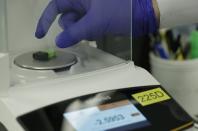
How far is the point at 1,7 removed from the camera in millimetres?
719

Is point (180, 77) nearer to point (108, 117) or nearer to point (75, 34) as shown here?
point (75, 34)

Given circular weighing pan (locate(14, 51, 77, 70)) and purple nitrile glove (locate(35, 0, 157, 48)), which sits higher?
purple nitrile glove (locate(35, 0, 157, 48))

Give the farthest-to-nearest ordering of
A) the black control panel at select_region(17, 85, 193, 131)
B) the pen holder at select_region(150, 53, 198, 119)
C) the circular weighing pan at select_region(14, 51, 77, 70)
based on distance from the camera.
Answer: the pen holder at select_region(150, 53, 198, 119) < the circular weighing pan at select_region(14, 51, 77, 70) < the black control panel at select_region(17, 85, 193, 131)

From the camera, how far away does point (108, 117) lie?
69 centimetres

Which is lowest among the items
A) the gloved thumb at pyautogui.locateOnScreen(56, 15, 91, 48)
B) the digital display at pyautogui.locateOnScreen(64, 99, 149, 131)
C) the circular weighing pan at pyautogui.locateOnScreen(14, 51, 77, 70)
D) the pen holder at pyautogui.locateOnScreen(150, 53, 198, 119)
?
the pen holder at pyautogui.locateOnScreen(150, 53, 198, 119)

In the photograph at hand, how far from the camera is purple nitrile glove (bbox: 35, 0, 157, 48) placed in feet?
2.93

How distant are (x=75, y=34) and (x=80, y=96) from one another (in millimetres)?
220

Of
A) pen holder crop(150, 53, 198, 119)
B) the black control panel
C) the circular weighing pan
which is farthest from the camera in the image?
pen holder crop(150, 53, 198, 119)

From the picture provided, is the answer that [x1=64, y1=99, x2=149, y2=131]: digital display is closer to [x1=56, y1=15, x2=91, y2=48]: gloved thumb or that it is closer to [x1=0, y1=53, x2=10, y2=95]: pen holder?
[x1=0, y1=53, x2=10, y2=95]: pen holder

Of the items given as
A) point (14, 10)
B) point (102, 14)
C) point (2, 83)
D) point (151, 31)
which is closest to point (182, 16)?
point (151, 31)

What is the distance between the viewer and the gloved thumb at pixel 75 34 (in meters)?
0.89

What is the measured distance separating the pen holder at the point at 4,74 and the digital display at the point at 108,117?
0.12m

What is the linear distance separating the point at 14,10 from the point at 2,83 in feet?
0.89

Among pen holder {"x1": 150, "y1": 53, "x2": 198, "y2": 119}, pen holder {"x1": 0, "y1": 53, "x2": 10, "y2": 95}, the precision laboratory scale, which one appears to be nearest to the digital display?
the precision laboratory scale
